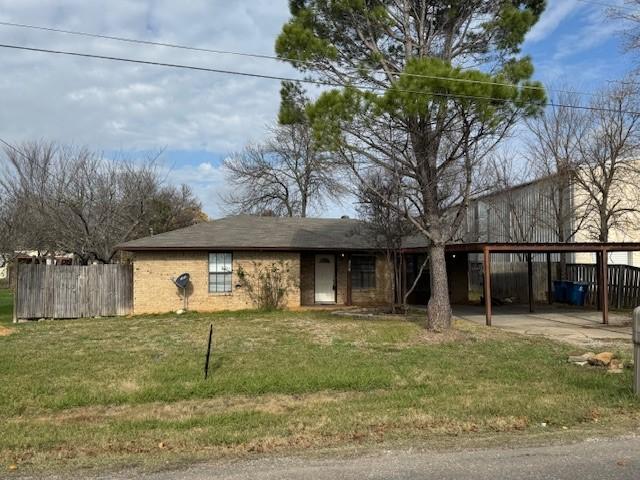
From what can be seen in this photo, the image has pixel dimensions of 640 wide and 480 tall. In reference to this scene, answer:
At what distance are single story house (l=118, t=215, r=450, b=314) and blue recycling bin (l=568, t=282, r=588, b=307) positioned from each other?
6.25 m

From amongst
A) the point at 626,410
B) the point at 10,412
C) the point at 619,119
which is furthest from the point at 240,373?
the point at 619,119

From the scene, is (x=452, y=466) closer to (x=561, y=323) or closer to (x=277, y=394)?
(x=277, y=394)

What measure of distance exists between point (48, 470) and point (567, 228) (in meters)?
24.7

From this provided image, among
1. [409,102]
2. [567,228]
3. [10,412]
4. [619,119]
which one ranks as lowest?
[10,412]

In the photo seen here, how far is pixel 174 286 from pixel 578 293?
616 inches

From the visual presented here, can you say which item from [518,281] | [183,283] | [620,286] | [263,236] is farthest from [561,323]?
[183,283]

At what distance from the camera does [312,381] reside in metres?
8.49

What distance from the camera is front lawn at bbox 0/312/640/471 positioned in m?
5.81

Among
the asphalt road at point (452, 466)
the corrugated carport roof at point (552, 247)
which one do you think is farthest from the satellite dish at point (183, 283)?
the asphalt road at point (452, 466)

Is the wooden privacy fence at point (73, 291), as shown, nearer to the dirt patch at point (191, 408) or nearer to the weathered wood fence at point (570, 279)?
the dirt patch at point (191, 408)

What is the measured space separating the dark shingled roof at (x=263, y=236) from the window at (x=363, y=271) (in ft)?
2.67

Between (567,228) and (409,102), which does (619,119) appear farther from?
A: (409,102)

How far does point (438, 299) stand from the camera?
45.1 feet

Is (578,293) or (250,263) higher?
(250,263)
